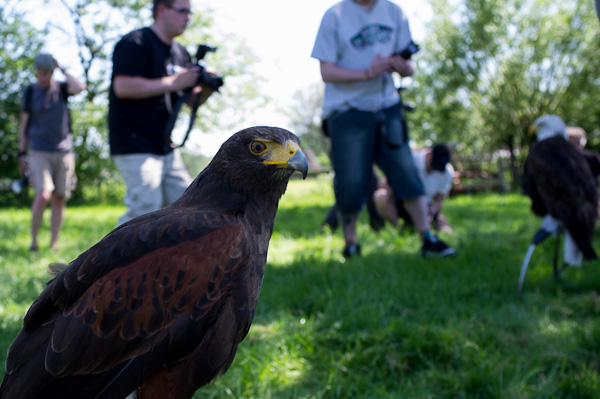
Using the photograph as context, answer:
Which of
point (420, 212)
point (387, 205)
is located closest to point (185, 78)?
point (420, 212)

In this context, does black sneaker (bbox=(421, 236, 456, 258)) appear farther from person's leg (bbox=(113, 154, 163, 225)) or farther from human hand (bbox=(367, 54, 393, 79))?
person's leg (bbox=(113, 154, 163, 225))

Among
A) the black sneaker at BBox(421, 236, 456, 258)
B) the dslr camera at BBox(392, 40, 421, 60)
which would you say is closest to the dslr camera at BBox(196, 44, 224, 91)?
the dslr camera at BBox(392, 40, 421, 60)

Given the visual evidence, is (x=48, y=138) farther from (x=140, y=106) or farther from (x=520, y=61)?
(x=520, y=61)

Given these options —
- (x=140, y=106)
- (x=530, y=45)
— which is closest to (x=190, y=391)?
(x=140, y=106)

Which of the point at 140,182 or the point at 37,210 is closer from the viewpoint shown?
the point at 140,182

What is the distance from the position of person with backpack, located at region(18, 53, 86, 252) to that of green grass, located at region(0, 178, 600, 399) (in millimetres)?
722

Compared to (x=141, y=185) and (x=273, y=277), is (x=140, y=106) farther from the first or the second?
(x=273, y=277)

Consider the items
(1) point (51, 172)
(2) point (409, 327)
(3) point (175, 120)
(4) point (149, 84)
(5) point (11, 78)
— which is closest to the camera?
(2) point (409, 327)

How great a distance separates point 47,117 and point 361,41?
12.8 ft

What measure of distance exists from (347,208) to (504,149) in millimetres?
19793

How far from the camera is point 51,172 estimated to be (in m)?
6.40

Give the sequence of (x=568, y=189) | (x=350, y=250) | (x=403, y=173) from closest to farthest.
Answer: (x=568, y=189)
(x=403, y=173)
(x=350, y=250)

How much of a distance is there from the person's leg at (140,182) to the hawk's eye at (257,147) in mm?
2056

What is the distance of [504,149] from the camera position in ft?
74.6
